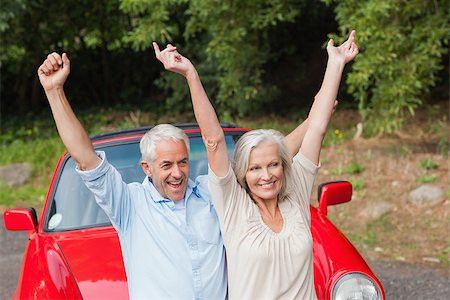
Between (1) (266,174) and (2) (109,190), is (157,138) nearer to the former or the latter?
(2) (109,190)

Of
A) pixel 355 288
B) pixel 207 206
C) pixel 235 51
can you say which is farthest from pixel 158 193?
pixel 235 51

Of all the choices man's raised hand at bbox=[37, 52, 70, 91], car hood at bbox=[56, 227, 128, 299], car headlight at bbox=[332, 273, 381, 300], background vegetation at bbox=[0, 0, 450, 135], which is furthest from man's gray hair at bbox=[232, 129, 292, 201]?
background vegetation at bbox=[0, 0, 450, 135]

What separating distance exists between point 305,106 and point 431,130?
4.11 meters

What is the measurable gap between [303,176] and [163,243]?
25.2 inches

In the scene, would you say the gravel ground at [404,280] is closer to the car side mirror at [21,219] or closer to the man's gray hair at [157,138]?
the car side mirror at [21,219]

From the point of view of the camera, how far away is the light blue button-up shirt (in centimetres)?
315

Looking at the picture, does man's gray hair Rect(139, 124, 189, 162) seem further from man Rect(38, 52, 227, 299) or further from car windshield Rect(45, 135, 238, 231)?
car windshield Rect(45, 135, 238, 231)

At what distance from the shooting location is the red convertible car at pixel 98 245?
157 inches

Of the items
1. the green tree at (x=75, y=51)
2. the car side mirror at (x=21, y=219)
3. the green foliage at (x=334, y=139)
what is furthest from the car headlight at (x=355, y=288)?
the green tree at (x=75, y=51)

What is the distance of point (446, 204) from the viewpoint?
8.49m

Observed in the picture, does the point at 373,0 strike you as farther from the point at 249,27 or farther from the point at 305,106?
the point at 305,106

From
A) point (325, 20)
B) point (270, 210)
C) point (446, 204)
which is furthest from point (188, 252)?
point (325, 20)

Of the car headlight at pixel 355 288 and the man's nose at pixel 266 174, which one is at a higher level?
the man's nose at pixel 266 174

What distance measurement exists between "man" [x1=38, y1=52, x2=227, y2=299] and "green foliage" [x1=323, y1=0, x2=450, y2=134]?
628cm
